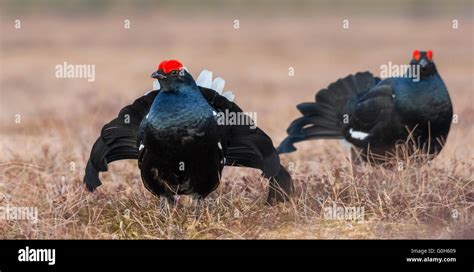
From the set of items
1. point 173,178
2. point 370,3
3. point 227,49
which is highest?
point 370,3

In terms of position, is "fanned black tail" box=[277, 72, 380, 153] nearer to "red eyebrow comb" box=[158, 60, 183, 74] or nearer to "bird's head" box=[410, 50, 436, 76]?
"bird's head" box=[410, 50, 436, 76]

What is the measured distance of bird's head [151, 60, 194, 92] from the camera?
489 centimetres

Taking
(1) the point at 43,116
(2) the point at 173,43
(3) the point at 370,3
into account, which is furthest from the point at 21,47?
(3) the point at 370,3

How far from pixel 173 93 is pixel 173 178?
53 centimetres

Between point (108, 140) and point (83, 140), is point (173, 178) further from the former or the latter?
point (83, 140)

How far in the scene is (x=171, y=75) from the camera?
16.1 ft

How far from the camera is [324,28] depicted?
2514 centimetres

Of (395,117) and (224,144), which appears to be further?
(395,117)
